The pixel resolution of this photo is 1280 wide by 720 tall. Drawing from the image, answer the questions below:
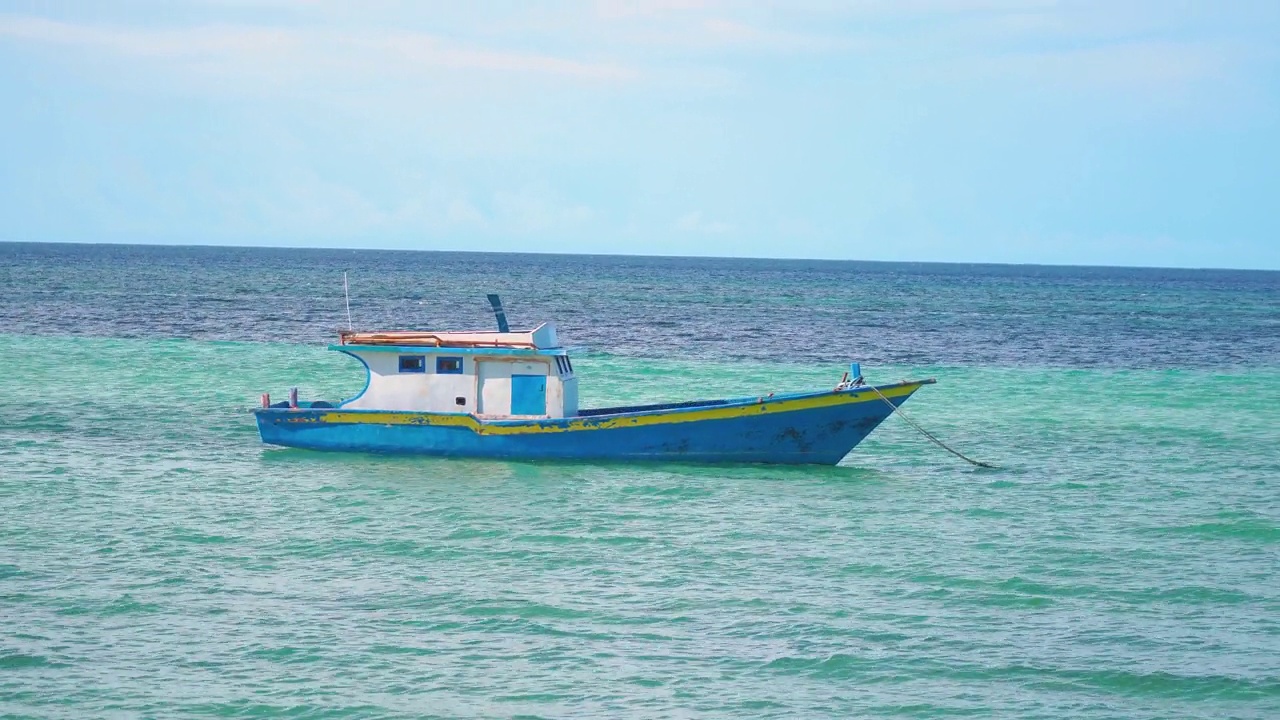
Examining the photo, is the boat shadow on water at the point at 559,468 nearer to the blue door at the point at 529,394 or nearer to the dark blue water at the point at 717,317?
the blue door at the point at 529,394

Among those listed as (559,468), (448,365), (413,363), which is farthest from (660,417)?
(413,363)

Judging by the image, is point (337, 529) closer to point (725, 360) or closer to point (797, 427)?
point (797, 427)

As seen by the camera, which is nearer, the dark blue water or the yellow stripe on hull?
the yellow stripe on hull

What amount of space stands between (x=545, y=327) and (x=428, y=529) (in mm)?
6699

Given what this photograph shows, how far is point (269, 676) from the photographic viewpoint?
13.9m

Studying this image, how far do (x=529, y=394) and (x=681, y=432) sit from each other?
9.87 feet

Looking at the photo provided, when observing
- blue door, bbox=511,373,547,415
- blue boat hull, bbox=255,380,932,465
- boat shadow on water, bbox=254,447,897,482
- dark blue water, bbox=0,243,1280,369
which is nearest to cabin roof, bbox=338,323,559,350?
blue door, bbox=511,373,547,415

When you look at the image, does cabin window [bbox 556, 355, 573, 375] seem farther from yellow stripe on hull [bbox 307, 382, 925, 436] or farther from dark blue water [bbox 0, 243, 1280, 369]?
dark blue water [bbox 0, 243, 1280, 369]

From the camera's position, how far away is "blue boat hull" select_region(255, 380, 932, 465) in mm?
25766

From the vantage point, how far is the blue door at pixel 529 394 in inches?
1041

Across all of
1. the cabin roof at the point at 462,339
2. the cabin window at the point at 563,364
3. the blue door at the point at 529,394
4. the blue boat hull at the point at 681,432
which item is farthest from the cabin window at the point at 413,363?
the cabin window at the point at 563,364

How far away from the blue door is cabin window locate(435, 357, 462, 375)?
1.08m

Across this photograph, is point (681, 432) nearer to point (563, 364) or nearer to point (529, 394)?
point (563, 364)

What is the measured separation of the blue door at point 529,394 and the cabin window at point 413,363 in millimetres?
1813
